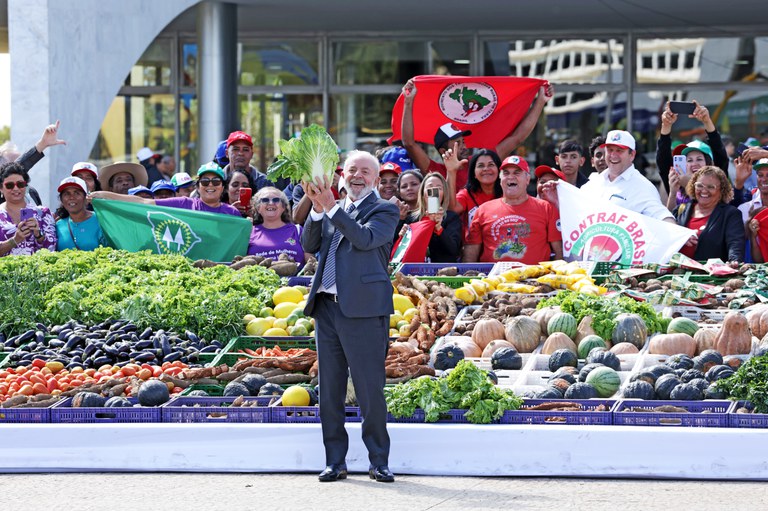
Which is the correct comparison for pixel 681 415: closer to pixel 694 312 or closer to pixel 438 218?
pixel 694 312

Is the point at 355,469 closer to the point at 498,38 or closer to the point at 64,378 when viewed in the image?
the point at 64,378

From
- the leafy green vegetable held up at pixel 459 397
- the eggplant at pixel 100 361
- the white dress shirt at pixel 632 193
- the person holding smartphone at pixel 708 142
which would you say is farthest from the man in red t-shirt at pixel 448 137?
the leafy green vegetable held up at pixel 459 397

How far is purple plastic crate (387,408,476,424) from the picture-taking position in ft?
24.6


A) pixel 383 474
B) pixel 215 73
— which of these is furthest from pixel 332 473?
pixel 215 73

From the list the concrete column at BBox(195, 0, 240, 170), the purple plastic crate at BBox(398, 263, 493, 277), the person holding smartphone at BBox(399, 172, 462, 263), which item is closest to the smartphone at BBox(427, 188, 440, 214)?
the person holding smartphone at BBox(399, 172, 462, 263)

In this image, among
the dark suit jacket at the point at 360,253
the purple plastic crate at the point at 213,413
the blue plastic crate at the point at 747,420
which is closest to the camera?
the dark suit jacket at the point at 360,253

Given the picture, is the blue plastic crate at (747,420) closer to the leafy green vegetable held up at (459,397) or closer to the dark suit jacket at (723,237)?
the leafy green vegetable held up at (459,397)

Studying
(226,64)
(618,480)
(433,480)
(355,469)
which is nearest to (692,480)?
(618,480)

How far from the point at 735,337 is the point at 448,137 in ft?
14.8

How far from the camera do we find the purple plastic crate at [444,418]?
750 centimetres

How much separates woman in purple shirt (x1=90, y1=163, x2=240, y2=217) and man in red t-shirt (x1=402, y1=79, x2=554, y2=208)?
1918 mm

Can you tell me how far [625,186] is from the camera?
36.7ft

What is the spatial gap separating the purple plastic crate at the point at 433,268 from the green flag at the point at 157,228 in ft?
6.04

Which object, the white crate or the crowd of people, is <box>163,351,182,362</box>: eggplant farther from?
the white crate
